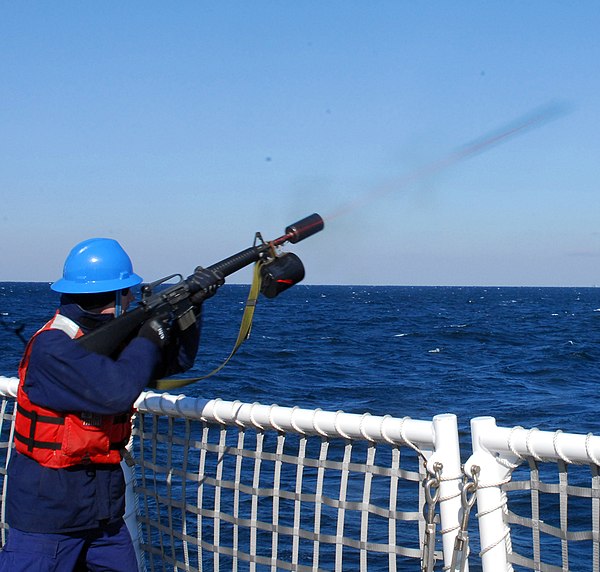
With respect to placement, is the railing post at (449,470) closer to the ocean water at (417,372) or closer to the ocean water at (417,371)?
the ocean water at (417,372)

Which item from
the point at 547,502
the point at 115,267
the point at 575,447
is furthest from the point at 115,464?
the point at 547,502

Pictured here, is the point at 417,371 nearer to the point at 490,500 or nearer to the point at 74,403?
the point at 490,500

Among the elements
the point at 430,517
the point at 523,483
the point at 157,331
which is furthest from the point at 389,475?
the point at 157,331

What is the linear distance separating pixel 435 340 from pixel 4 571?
46.6 meters

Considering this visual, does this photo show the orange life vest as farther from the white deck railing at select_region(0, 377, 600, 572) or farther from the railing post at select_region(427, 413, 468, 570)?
the railing post at select_region(427, 413, 468, 570)

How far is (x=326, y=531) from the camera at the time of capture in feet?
36.6

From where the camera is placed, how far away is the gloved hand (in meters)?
3.32

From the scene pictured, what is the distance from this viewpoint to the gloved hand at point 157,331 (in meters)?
3.32

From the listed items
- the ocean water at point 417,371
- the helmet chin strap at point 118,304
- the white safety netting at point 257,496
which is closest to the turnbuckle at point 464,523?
the white safety netting at point 257,496

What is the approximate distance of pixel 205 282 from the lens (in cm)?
361

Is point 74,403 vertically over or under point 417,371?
under

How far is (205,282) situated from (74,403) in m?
0.78

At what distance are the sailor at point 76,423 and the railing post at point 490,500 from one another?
4.14 feet

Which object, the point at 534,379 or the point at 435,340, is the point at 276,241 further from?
the point at 435,340
